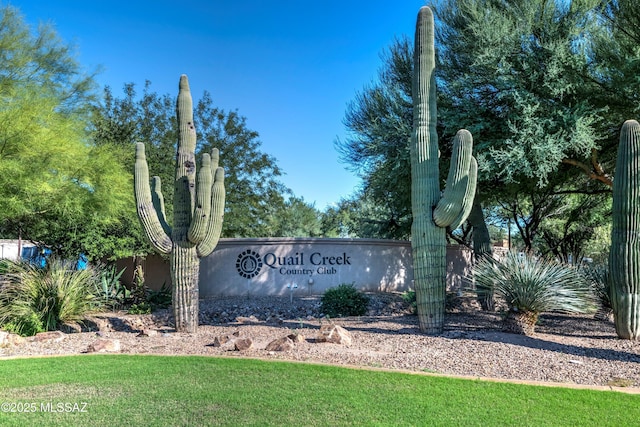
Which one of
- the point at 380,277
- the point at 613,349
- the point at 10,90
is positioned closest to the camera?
the point at 613,349

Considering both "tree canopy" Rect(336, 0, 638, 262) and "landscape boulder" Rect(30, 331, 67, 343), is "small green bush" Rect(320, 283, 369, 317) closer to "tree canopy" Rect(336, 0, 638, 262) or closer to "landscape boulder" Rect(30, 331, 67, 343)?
"tree canopy" Rect(336, 0, 638, 262)

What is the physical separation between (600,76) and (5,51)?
1436cm

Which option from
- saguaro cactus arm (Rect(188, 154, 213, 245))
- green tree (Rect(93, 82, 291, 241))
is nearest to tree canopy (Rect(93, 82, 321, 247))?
green tree (Rect(93, 82, 291, 241))

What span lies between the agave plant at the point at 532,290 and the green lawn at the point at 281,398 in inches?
132

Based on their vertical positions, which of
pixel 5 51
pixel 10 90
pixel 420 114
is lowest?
pixel 420 114

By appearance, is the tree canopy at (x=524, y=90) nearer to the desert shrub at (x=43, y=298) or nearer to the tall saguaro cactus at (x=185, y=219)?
the tall saguaro cactus at (x=185, y=219)

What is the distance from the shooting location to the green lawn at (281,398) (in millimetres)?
4555

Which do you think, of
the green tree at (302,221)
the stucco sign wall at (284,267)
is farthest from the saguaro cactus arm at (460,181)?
the green tree at (302,221)

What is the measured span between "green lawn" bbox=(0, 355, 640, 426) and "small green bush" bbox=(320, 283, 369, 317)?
5979mm

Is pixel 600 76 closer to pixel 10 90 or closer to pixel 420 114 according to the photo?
pixel 420 114

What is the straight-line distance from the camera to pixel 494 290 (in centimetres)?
925

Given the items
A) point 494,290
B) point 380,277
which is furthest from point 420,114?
point 380,277

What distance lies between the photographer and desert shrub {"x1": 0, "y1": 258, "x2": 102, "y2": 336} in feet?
32.3

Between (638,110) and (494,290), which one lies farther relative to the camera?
(638,110)
